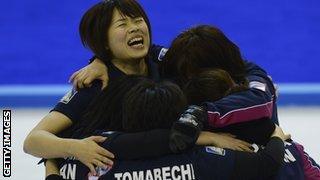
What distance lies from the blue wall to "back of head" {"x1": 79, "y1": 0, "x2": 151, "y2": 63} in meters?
2.36

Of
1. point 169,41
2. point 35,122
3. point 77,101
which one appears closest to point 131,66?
point 77,101

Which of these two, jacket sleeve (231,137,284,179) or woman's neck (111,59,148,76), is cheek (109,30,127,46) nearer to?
woman's neck (111,59,148,76)

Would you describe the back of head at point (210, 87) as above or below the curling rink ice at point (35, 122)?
below

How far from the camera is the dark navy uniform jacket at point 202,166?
1.21 m

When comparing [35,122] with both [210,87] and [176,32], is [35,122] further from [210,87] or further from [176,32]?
[210,87]

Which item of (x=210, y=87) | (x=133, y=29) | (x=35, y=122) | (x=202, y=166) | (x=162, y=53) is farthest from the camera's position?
(x=35, y=122)

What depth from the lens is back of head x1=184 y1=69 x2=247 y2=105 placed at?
133 centimetres

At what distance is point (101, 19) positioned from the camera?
1503 mm

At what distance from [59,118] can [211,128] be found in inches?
13.8

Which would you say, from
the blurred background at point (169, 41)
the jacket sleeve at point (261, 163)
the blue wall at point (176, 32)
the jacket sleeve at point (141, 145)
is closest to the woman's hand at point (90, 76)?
the jacket sleeve at point (141, 145)

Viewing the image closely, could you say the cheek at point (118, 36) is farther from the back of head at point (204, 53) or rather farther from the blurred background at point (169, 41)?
the blurred background at point (169, 41)

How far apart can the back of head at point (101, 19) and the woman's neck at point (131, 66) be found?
6 cm

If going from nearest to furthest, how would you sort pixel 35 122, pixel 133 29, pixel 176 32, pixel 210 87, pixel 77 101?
pixel 210 87
pixel 77 101
pixel 133 29
pixel 35 122
pixel 176 32

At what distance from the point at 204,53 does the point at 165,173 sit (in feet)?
1.11
